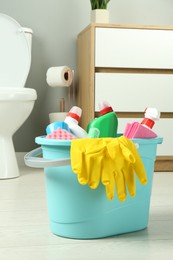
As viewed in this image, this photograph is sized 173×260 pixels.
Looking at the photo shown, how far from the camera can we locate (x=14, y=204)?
5.63ft

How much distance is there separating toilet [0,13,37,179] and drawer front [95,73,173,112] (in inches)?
15.2

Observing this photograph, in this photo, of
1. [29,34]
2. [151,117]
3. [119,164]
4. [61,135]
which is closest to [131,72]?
[29,34]

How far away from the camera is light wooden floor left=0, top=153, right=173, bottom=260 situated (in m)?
1.16

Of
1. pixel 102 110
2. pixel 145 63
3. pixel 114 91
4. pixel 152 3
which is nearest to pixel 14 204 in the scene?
pixel 102 110

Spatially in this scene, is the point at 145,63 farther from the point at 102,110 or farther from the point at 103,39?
the point at 102,110

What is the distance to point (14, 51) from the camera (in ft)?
8.57

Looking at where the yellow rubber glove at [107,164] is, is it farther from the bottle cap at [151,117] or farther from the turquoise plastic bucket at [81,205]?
the bottle cap at [151,117]

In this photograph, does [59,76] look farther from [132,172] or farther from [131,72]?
[132,172]

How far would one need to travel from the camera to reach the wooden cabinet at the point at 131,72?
2.48 metres

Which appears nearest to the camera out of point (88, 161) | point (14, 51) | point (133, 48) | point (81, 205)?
point (88, 161)

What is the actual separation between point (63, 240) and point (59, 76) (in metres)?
1.48

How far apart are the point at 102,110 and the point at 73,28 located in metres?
1.57

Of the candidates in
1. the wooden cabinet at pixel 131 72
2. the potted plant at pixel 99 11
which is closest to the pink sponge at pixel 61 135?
the wooden cabinet at pixel 131 72

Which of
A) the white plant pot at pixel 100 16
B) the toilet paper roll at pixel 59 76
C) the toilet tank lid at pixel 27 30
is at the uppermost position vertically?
the white plant pot at pixel 100 16
